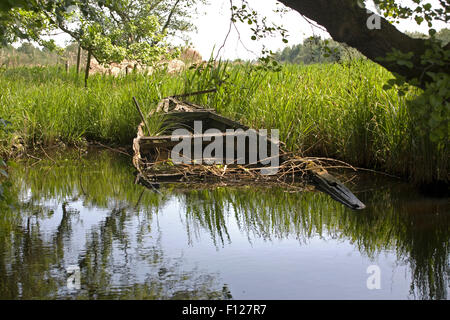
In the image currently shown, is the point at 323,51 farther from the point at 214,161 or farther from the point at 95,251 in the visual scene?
the point at 214,161

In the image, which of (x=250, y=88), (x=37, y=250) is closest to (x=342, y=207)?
(x=37, y=250)

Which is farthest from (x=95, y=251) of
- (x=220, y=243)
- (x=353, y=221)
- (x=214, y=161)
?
(x=214, y=161)

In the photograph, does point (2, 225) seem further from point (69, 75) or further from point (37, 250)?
point (69, 75)

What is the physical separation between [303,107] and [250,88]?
1.29 meters

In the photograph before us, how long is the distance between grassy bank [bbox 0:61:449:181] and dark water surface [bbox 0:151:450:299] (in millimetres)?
557

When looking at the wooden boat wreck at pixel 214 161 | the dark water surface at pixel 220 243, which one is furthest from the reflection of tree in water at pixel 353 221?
the wooden boat wreck at pixel 214 161

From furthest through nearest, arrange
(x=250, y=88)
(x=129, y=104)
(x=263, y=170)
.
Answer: (x=129, y=104)
(x=250, y=88)
(x=263, y=170)

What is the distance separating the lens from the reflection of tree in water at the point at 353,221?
13.0 feet

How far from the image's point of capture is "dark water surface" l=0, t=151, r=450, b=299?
338cm

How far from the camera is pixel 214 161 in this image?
7.14 m

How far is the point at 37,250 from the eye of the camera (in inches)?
162

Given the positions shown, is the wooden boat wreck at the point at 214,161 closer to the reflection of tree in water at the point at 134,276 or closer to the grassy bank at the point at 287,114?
the grassy bank at the point at 287,114

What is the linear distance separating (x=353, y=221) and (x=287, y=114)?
316 centimetres
